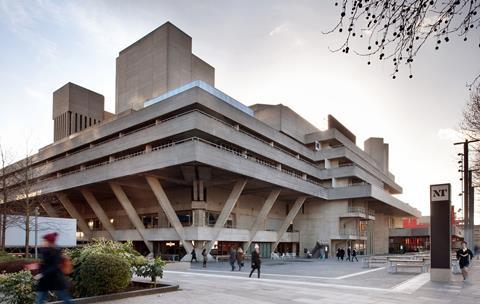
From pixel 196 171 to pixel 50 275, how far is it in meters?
31.1

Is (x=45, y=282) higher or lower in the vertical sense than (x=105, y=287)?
higher

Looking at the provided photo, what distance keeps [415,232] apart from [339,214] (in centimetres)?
3451

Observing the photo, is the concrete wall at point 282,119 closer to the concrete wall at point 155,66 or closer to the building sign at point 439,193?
the concrete wall at point 155,66

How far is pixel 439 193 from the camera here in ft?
61.1

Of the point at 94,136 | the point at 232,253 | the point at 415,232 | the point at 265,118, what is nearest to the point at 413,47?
the point at 232,253

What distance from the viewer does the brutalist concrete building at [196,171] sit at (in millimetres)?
A: 38938

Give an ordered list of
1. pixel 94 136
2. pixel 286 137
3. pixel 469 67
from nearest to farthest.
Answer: pixel 469 67
pixel 94 136
pixel 286 137

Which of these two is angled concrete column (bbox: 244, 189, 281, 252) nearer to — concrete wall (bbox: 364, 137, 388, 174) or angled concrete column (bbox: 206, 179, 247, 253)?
angled concrete column (bbox: 206, 179, 247, 253)

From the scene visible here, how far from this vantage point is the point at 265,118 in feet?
189

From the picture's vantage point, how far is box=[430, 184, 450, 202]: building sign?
1841 centimetres

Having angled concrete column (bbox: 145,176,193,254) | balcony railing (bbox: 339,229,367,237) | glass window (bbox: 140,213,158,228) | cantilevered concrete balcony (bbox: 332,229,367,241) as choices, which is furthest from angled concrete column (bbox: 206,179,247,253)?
balcony railing (bbox: 339,229,367,237)

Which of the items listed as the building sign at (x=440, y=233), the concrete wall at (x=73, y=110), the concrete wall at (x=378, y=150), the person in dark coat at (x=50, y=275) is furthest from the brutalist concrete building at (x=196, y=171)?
the person in dark coat at (x=50, y=275)

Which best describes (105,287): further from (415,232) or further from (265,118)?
(415,232)

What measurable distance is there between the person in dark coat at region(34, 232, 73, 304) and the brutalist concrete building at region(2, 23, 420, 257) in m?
26.3
